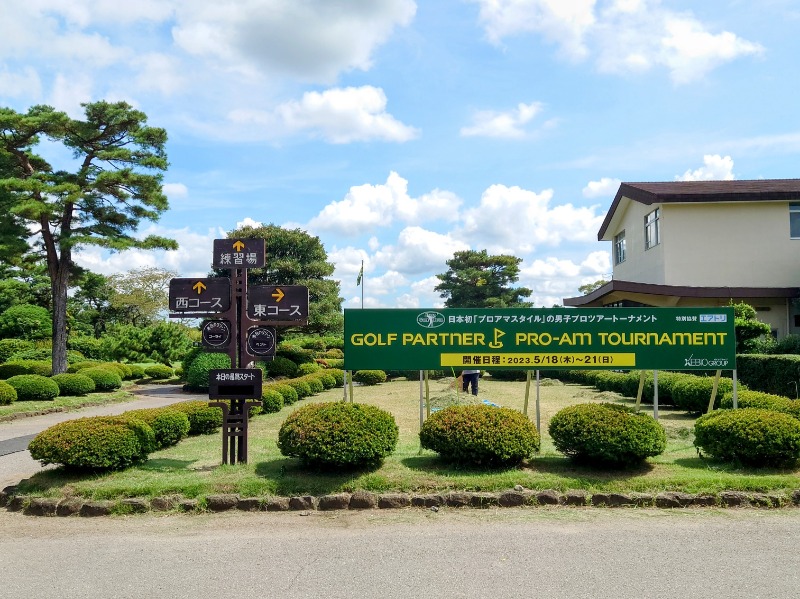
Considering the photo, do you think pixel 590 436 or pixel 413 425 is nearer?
pixel 590 436

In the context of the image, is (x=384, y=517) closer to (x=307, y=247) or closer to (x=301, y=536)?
(x=301, y=536)

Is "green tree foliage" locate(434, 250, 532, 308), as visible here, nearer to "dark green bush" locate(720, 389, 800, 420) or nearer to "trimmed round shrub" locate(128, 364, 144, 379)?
"trimmed round shrub" locate(128, 364, 144, 379)

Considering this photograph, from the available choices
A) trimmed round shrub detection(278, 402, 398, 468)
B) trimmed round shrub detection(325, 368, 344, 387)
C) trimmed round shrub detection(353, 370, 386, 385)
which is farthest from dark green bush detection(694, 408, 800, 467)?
trimmed round shrub detection(353, 370, 386, 385)

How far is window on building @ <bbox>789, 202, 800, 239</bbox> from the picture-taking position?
23.0 metres

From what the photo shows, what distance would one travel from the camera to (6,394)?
59.3 ft

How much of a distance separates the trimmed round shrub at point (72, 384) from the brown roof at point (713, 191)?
21.9 m

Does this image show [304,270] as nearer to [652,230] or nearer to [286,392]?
[286,392]

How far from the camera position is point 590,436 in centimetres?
760

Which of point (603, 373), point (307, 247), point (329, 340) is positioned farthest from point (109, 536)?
point (329, 340)

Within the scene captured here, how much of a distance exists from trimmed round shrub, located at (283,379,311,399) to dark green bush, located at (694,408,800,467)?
13364mm

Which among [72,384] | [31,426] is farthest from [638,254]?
[31,426]

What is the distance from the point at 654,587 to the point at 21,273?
46955 millimetres

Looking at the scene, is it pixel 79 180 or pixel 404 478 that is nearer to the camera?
pixel 404 478

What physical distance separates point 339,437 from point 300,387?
1272 centimetres
